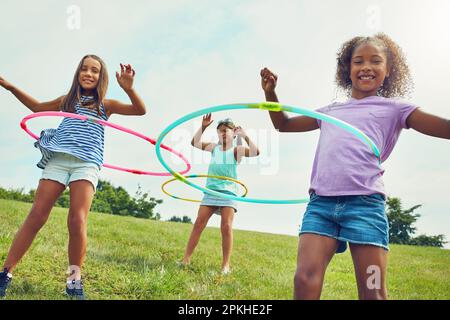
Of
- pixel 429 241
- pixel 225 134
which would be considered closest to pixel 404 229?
pixel 429 241

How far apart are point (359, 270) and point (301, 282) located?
13.5 inches

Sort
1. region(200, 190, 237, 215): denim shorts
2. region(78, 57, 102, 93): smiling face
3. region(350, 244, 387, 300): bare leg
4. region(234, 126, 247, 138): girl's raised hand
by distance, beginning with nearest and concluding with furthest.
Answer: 1. region(350, 244, 387, 300): bare leg
2. region(78, 57, 102, 93): smiling face
3. region(200, 190, 237, 215): denim shorts
4. region(234, 126, 247, 138): girl's raised hand

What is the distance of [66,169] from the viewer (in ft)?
12.8

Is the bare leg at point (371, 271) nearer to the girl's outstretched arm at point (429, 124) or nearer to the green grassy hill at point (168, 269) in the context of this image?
the girl's outstretched arm at point (429, 124)

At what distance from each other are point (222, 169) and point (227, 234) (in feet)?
2.57

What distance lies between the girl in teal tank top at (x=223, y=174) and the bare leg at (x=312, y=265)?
8.71 feet

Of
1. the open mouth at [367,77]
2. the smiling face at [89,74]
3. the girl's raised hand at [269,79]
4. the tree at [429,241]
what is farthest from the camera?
the tree at [429,241]

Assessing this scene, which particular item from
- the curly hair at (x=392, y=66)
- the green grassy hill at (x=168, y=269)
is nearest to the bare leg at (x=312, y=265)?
the curly hair at (x=392, y=66)

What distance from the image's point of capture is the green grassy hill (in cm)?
433

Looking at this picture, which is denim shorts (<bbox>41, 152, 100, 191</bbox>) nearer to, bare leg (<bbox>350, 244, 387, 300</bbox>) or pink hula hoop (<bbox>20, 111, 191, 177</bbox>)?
pink hula hoop (<bbox>20, 111, 191, 177</bbox>)

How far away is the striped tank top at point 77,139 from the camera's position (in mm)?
3891

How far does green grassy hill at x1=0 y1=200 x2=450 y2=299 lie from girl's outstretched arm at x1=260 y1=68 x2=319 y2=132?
1645 millimetres

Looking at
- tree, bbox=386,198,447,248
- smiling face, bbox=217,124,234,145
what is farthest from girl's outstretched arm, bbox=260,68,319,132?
tree, bbox=386,198,447,248
